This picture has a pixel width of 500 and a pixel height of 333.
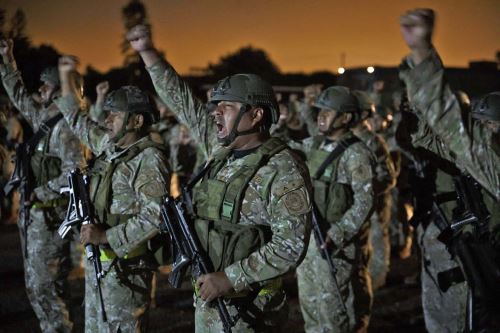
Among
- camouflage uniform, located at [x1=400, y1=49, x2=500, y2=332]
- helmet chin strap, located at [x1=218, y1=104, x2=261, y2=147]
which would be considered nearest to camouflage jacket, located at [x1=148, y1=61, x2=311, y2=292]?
helmet chin strap, located at [x1=218, y1=104, x2=261, y2=147]

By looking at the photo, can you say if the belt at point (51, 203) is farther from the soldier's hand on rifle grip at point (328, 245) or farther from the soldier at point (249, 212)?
the soldier at point (249, 212)

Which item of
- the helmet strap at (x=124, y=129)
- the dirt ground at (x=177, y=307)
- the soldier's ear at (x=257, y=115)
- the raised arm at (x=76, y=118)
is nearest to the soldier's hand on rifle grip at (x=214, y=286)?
the soldier's ear at (x=257, y=115)

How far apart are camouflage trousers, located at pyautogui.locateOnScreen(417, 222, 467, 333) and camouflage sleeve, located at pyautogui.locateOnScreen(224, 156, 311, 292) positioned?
108 inches

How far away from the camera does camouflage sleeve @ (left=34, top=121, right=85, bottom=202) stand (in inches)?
249

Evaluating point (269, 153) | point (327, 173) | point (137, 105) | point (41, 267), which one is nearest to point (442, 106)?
point (269, 153)

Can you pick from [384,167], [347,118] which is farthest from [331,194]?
[384,167]

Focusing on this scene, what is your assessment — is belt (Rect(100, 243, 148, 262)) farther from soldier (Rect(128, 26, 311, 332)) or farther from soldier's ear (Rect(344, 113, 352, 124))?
soldier's ear (Rect(344, 113, 352, 124))

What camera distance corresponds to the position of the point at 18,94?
6.91m

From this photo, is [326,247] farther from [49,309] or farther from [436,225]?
[49,309]

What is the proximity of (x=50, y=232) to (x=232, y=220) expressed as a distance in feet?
11.7

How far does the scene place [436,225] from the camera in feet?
18.4

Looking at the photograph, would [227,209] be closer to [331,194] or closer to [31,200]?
[331,194]

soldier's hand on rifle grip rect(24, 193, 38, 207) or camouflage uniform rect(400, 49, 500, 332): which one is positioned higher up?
soldier's hand on rifle grip rect(24, 193, 38, 207)

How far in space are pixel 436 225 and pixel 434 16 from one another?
11.1ft
